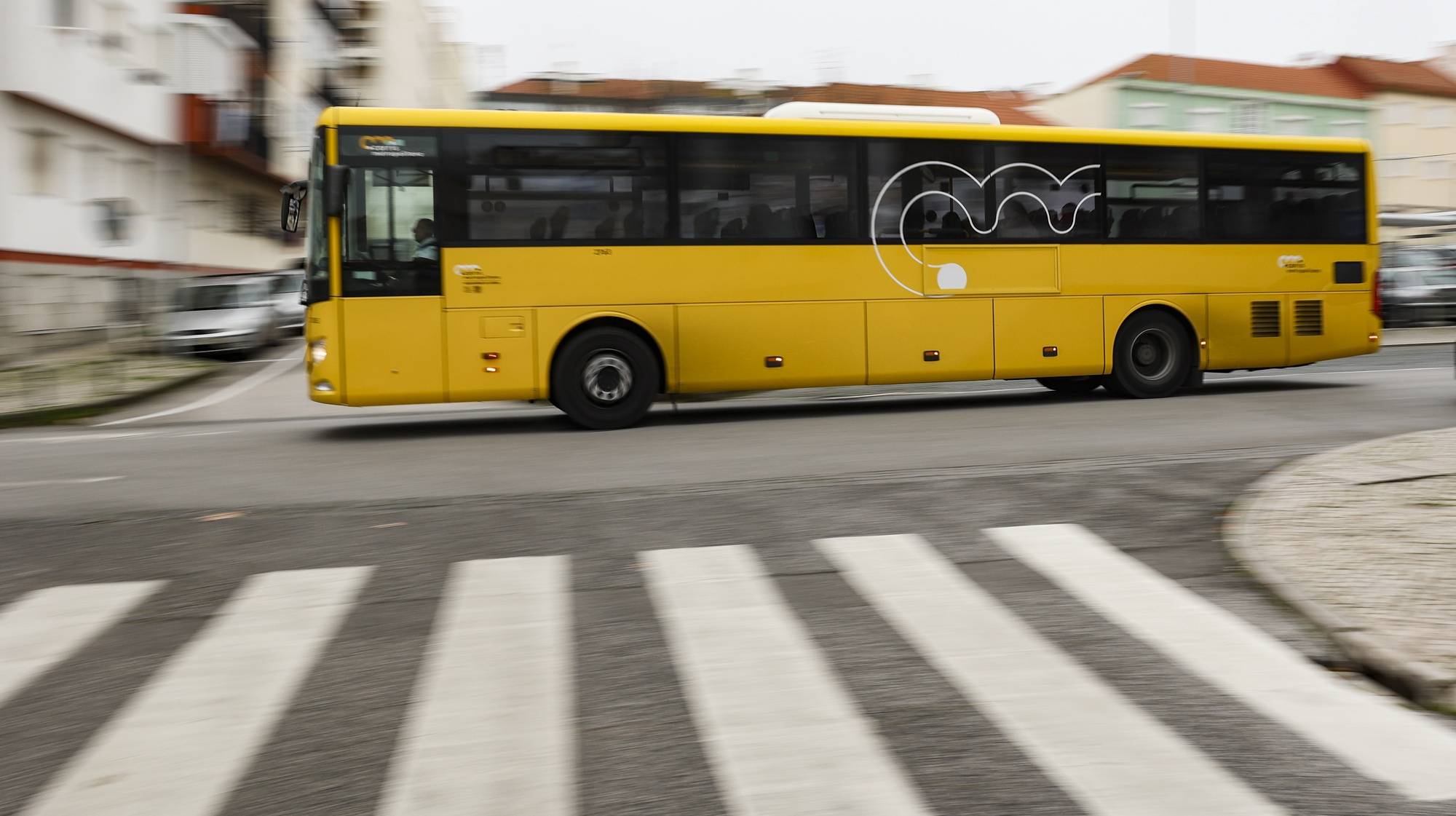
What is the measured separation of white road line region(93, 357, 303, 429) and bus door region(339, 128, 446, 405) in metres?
4.62

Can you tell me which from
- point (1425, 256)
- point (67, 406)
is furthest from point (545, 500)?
point (1425, 256)

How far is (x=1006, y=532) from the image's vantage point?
6973 mm

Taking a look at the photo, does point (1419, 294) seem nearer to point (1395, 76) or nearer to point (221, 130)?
point (221, 130)

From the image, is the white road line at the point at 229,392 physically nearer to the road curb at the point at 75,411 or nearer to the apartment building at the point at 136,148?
the road curb at the point at 75,411

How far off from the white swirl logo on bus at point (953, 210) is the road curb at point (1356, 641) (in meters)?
7.07

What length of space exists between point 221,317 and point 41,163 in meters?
5.60

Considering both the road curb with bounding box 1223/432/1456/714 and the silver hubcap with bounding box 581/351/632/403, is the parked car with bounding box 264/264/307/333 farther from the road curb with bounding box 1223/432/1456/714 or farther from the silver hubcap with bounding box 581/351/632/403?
the road curb with bounding box 1223/432/1456/714

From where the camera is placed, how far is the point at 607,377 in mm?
12867

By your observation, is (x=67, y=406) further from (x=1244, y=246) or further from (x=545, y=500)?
(x=1244, y=246)

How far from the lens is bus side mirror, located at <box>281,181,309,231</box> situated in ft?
40.4

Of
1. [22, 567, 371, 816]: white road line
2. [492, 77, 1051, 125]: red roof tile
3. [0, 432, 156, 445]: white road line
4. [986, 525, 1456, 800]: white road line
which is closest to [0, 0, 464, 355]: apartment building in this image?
[492, 77, 1051, 125]: red roof tile

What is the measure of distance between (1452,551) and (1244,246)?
977 cm

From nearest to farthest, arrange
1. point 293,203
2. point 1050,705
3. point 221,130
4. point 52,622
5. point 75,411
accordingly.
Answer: point 1050,705, point 52,622, point 293,203, point 75,411, point 221,130

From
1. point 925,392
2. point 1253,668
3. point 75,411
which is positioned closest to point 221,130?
point 75,411
